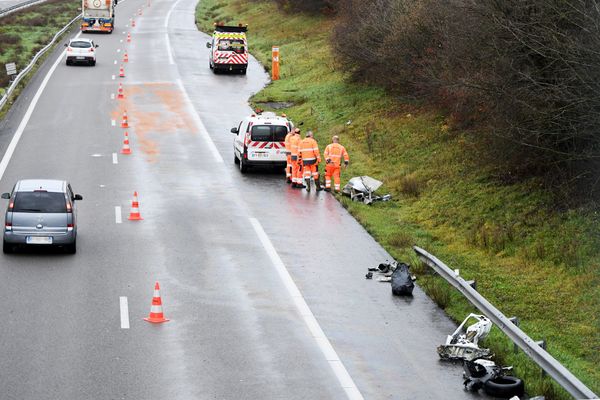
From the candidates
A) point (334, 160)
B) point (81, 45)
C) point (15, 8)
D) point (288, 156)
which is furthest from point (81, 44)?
point (15, 8)

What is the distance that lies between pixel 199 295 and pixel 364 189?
32.5 ft

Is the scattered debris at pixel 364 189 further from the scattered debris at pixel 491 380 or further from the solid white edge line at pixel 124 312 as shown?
the scattered debris at pixel 491 380

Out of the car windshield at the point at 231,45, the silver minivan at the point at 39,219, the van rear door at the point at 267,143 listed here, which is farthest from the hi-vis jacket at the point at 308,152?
the car windshield at the point at 231,45

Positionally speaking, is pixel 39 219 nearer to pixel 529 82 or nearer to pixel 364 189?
pixel 364 189

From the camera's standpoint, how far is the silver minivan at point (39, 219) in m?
22.2

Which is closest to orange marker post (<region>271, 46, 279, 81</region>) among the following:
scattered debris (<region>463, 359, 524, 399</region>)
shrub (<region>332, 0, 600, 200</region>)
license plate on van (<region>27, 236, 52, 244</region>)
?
shrub (<region>332, 0, 600, 200</region>)

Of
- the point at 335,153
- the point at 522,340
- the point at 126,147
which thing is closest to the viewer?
the point at 522,340

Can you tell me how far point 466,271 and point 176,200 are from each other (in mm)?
9447

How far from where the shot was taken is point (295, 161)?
30.6 metres

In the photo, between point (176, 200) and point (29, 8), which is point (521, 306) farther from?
point (29, 8)

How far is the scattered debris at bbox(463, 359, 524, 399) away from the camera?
591 inches

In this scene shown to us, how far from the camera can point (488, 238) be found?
23422 mm

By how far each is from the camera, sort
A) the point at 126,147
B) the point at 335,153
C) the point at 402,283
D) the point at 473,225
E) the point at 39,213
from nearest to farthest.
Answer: the point at 402,283
the point at 39,213
the point at 473,225
the point at 335,153
the point at 126,147

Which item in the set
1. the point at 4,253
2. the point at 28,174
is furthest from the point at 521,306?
the point at 28,174
